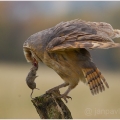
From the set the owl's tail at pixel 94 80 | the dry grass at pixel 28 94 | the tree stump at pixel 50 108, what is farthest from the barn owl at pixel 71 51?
the dry grass at pixel 28 94

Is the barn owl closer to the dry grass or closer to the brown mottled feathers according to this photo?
the brown mottled feathers

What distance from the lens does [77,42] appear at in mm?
4750

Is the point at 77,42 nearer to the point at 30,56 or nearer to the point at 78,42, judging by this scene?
the point at 78,42

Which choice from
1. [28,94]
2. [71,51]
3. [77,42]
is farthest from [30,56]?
[28,94]

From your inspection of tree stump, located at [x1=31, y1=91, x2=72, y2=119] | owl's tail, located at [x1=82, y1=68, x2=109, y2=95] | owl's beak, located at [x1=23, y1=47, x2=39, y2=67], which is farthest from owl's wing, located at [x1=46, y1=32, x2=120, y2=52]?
tree stump, located at [x1=31, y1=91, x2=72, y2=119]

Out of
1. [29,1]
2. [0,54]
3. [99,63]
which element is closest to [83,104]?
[99,63]

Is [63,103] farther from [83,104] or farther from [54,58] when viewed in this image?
[83,104]

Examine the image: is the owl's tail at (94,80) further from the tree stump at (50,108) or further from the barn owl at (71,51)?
the tree stump at (50,108)

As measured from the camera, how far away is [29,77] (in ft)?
17.6

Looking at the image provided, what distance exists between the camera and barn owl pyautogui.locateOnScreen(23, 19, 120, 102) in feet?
15.9

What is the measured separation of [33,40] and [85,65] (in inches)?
28.3

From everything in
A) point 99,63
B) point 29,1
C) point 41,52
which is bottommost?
point 99,63

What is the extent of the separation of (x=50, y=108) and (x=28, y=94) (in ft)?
14.6

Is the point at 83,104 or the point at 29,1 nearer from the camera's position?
the point at 83,104
